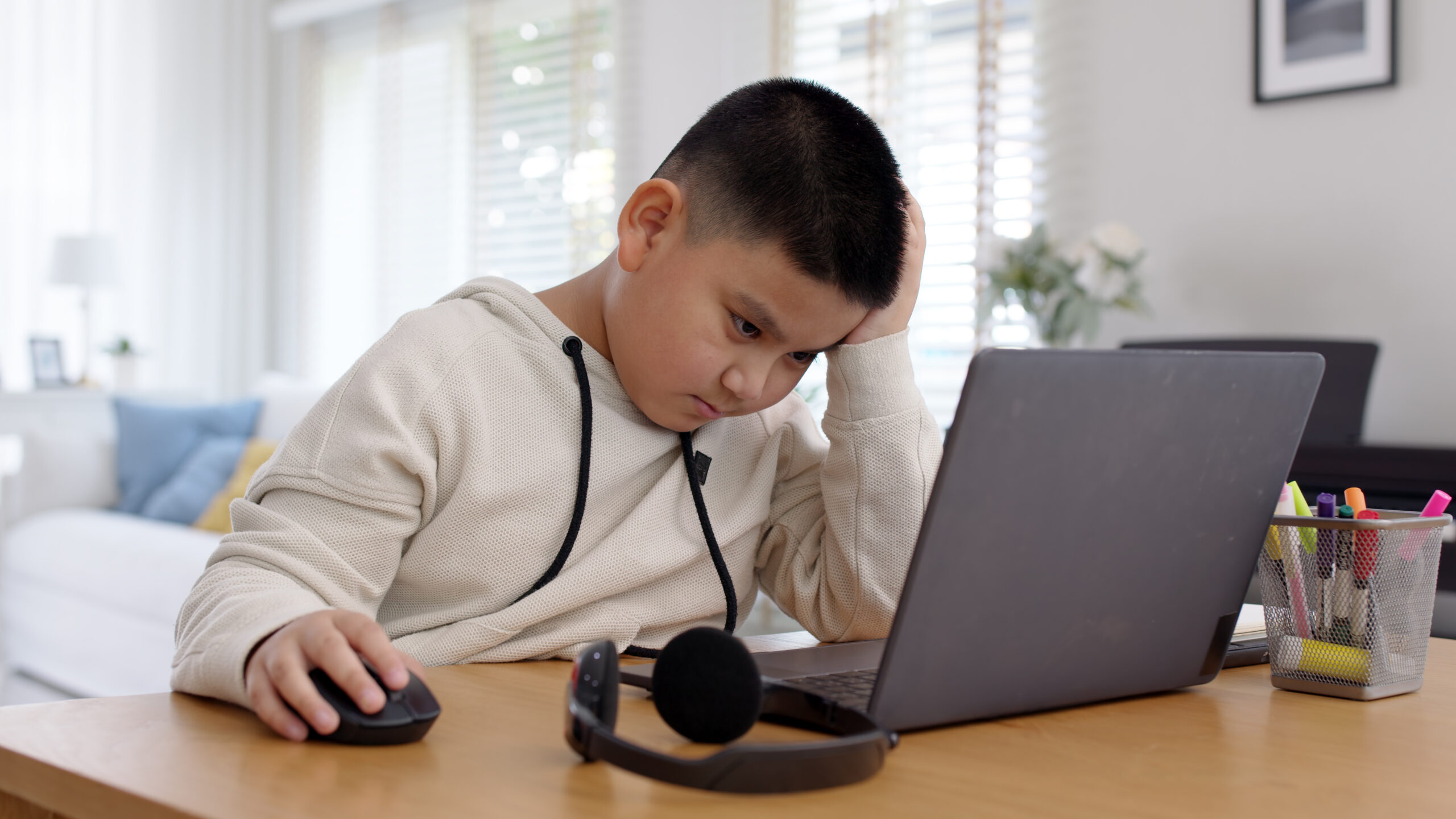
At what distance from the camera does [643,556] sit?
857 millimetres

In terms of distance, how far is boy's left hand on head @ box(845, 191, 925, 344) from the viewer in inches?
33.7

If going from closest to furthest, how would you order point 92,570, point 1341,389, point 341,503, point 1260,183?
point 341,503 < point 1341,389 < point 1260,183 < point 92,570

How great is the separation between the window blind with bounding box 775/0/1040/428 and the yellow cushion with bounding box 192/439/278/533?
1492 millimetres

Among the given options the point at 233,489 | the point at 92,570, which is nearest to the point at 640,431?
the point at 92,570

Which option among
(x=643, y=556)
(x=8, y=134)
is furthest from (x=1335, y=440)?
(x=8, y=134)

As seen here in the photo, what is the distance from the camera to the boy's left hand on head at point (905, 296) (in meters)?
0.86

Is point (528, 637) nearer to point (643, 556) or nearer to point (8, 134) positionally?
point (643, 556)

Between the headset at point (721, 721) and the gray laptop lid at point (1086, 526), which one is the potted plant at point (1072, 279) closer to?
the gray laptop lid at point (1086, 526)

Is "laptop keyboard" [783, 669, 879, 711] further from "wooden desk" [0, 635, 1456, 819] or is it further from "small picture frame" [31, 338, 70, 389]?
"small picture frame" [31, 338, 70, 389]

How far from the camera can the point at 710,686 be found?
50 centimetres

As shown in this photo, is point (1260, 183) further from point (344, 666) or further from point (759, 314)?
point (344, 666)

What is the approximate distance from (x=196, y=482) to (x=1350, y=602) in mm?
3079

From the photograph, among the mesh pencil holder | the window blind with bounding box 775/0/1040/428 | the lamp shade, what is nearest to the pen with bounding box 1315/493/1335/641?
the mesh pencil holder

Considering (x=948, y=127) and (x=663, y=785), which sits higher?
(x=948, y=127)
